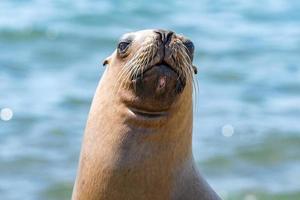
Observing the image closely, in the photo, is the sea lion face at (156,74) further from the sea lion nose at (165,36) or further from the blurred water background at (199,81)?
the blurred water background at (199,81)

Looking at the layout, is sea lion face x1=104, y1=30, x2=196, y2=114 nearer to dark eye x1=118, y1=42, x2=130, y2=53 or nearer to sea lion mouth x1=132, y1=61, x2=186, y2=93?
sea lion mouth x1=132, y1=61, x2=186, y2=93

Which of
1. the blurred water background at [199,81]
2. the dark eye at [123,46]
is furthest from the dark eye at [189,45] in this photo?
the blurred water background at [199,81]

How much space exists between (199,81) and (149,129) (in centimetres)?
848

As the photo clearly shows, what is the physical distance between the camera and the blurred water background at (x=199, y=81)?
1094 centimetres

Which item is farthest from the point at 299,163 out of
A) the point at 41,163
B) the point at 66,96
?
the point at 66,96

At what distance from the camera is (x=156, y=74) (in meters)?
6.03

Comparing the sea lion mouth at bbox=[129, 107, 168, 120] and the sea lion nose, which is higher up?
the sea lion nose

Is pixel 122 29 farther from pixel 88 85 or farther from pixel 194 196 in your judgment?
pixel 194 196

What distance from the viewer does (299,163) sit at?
442 inches

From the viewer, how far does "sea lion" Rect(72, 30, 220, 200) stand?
6.06m

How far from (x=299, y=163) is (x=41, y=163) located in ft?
9.09

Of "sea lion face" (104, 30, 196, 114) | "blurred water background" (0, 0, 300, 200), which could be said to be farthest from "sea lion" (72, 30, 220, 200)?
"blurred water background" (0, 0, 300, 200)

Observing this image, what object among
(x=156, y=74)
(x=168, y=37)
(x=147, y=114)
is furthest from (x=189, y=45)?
(x=147, y=114)

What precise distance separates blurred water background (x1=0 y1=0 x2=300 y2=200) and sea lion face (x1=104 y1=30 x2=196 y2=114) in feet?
14.1
